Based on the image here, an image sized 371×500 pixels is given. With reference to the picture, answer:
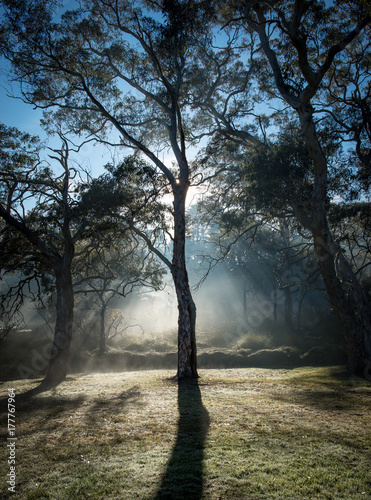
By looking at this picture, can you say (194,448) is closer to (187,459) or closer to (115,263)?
(187,459)

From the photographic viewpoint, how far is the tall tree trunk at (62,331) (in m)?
11.7

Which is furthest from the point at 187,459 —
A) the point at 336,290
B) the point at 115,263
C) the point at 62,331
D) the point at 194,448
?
the point at 115,263

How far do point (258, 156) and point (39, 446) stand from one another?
11.5 meters

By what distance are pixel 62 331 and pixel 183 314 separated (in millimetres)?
4683

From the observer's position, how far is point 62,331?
1191 cm

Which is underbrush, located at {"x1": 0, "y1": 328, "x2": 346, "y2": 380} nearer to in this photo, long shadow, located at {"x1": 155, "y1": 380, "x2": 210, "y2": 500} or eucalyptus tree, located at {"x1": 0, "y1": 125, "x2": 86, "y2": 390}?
eucalyptus tree, located at {"x1": 0, "y1": 125, "x2": 86, "y2": 390}

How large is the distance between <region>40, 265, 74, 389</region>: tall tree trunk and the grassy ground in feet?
13.9

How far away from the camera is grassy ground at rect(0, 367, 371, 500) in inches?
121

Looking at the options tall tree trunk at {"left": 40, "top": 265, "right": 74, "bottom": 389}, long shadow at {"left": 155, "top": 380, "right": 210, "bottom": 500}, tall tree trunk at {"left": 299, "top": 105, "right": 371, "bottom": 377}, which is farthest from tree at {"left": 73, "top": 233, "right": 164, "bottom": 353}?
long shadow at {"left": 155, "top": 380, "right": 210, "bottom": 500}

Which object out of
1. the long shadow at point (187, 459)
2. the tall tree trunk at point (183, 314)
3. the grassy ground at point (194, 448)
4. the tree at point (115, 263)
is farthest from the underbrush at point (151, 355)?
the long shadow at point (187, 459)

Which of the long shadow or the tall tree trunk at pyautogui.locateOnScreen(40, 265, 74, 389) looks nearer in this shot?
the long shadow

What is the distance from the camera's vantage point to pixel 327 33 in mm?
12727

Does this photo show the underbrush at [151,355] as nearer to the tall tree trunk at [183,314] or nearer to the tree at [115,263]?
the tree at [115,263]

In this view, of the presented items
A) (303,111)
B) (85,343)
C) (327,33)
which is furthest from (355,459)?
(85,343)
